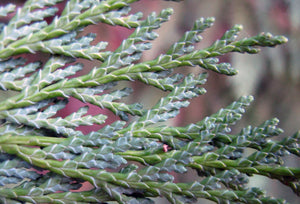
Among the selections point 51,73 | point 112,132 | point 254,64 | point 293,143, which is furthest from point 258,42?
point 51,73

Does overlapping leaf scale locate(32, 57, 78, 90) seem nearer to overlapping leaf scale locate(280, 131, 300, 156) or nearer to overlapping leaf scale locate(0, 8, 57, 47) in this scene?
overlapping leaf scale locate(0, 8, 57, 47)

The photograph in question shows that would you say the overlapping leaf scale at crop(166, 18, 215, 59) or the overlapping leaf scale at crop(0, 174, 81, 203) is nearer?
the overlapping leaf scale at crop(0, 174, 81, 203)

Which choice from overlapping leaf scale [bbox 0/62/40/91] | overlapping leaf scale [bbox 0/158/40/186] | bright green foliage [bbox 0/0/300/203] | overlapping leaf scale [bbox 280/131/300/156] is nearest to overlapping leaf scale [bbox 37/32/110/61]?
bright green foliage [bbox 0/0/300/203]

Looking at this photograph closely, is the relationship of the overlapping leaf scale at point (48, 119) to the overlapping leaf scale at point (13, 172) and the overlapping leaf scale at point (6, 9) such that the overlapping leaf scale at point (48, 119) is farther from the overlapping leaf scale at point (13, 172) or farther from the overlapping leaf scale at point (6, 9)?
the overlapping leaf scale at point (6, 9)

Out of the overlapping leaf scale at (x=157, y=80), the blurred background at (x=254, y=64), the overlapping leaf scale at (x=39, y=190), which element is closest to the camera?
the overlapping leaf scale at (x=39, y=190)

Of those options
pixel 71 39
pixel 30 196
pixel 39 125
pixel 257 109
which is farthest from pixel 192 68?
pixel 30 196

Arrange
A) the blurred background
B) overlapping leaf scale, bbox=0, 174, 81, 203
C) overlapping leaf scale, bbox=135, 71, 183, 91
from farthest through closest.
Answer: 1. the blurred background
2. overlapping leaf scale, bbox=135, 71, 183, 91
3. overlapping leaf scale, bbox=0, 174, 81, 203

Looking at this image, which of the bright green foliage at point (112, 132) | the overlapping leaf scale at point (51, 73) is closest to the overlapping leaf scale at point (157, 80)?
the bright green foliage at point (112, 132)

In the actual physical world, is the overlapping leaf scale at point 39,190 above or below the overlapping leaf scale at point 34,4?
below
